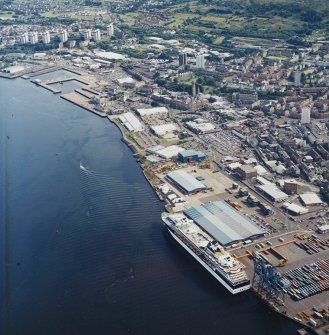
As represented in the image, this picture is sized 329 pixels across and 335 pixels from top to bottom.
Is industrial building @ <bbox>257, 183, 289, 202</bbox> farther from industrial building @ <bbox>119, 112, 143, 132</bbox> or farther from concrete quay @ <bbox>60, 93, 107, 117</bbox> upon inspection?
concrete quay @ <bbox>60, 93, 107, 117</bbox>

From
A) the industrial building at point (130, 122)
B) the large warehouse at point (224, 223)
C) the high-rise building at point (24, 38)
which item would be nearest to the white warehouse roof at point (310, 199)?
the large warehouse at point (224, 223)

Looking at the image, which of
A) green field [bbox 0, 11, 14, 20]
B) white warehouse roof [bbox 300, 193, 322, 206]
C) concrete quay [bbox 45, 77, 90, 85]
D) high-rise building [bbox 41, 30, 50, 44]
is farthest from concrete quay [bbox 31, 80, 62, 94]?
green field [bbox 0, 11, 14, 20]

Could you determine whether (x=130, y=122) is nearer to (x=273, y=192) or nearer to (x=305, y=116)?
(x=305, y=116)

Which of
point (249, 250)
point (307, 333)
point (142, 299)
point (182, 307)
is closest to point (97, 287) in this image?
point (142, 299)

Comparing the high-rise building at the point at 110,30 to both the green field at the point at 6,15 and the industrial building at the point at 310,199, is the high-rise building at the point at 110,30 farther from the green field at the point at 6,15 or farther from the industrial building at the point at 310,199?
the industrial building at the point at 310,199

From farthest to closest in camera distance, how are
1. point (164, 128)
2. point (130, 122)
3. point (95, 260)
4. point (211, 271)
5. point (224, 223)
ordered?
point (130, 122) → point (164, 128) → point (224, 223) → point (95, 260) → point (211, 271)

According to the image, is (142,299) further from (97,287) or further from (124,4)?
(124,4)

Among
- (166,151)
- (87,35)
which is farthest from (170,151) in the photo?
(87,35)
